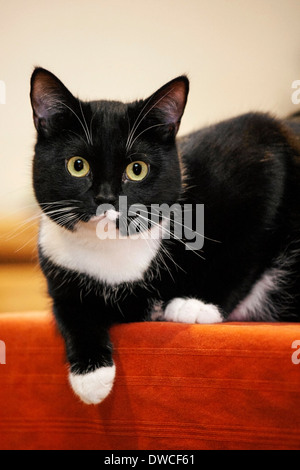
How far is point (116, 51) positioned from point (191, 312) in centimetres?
126

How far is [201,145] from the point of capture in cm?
119

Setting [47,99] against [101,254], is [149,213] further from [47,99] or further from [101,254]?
[47,99]

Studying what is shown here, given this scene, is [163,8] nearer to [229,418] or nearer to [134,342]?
[134,342]

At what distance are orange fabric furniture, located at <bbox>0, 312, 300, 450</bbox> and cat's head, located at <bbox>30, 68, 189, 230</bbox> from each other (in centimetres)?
28

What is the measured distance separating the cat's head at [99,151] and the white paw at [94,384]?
0.30 meters

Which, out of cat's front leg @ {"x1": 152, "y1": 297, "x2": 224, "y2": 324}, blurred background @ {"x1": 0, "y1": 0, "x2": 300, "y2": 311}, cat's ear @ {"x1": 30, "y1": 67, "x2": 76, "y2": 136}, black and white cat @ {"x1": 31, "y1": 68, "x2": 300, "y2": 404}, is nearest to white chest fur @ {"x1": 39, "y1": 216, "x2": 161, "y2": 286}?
black and white cat @ {"x1": 31, "y1": 68, "x2": 300, "y2": 404}

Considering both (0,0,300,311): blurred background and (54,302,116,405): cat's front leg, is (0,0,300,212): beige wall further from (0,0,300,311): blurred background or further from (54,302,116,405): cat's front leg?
(54,302,116,405): cat's front leg

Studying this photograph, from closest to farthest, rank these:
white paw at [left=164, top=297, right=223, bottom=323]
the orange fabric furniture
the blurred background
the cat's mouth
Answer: the orange fabric furniture, the cat's mouth, white paw at [left=164, top=297, right=223, bottom=323], the blurred background

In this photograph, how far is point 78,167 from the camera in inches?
36.8

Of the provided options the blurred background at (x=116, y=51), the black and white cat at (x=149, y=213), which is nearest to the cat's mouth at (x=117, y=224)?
the black and white cat at (x=149, y=213)

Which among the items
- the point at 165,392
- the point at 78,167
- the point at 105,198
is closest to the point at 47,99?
the point at 78,167

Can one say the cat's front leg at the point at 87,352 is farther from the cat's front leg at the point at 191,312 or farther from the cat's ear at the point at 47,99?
the cat's ear at the point at 47,99

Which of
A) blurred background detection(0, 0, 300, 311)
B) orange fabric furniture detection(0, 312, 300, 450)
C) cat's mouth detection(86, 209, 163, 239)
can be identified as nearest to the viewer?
orange fabric furniture detection(0, 312, 300, 450)

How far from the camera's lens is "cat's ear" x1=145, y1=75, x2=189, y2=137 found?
98cm
